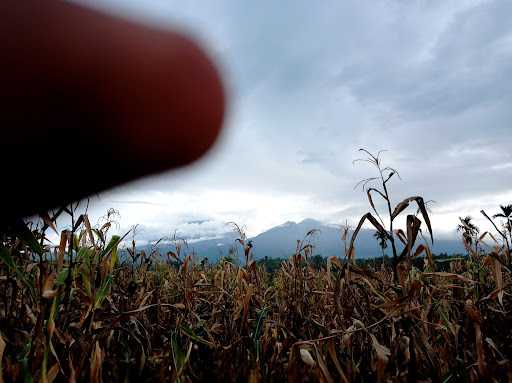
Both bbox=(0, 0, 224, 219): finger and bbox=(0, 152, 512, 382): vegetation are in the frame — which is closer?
bbox=(0, 152, 512, 382): vegetation

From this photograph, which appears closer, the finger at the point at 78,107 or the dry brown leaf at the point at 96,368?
the dry brown leaf at the point at 96,368

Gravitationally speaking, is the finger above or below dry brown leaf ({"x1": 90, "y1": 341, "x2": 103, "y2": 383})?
above

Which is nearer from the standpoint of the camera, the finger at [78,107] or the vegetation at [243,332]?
the vegetation at [243,332]

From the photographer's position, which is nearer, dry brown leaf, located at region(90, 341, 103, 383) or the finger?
dry brown leaf, located at region(90, 341, 103, 383)

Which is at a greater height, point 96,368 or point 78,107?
point 78,107

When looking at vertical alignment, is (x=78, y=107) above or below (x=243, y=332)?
above

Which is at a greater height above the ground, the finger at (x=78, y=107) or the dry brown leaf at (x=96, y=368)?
the finger at (x=78, y=107)

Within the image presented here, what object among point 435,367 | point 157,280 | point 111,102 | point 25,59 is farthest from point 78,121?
point 435,367

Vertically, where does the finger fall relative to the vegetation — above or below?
above

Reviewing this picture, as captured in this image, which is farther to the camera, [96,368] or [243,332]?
[243,332]

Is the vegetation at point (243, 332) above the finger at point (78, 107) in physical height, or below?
below

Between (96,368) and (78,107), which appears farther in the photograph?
(78,107)

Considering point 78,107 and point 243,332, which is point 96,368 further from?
point 78,107

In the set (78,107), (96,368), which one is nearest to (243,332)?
(96,368)
